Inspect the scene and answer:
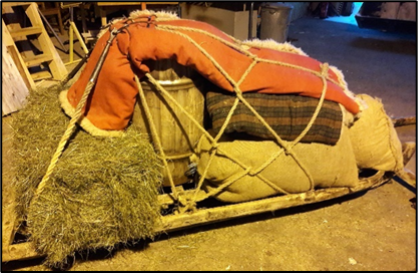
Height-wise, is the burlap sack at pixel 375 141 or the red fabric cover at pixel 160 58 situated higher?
the red fabric cover at pixel 160 58

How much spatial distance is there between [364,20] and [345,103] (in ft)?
17.0

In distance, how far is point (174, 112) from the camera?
2.09m

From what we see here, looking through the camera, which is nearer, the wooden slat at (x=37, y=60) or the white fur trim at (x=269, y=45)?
the white fur trim at (x=269, y=45)

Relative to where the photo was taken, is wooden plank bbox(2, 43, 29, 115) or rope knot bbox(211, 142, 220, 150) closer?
rope knot bbox(211, 142, 220, 150)

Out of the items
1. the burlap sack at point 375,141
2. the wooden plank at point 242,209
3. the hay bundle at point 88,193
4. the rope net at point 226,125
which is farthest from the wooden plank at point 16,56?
the burlap sack at point 375,141

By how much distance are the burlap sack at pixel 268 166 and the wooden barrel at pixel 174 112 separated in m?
0.10

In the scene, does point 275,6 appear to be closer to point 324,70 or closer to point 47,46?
point 47,46

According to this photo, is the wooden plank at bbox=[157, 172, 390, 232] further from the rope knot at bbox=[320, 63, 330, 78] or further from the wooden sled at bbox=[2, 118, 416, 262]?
the rope knot at bbox=[320, 63, 330, 78]

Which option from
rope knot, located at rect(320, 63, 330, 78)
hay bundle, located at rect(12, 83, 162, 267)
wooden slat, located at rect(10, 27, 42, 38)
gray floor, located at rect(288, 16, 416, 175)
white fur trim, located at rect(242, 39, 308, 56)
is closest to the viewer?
hay bundle, located at rect(12, 83, 162, 267)

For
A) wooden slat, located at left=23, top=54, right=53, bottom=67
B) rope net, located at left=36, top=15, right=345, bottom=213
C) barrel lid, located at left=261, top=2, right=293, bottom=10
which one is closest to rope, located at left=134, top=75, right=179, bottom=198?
rope net, located at left=36, top=15, right=345, bottom=213

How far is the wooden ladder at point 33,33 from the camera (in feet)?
13.1

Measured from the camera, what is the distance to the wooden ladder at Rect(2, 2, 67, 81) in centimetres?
398

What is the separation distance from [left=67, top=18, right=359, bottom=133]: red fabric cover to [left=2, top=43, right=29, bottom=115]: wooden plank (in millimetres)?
1877

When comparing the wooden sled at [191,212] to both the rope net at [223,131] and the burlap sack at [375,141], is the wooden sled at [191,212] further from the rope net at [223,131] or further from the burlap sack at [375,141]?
the burlap sack at [375,141]
